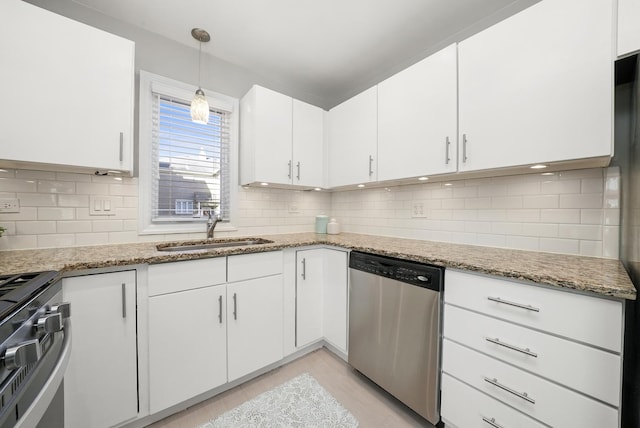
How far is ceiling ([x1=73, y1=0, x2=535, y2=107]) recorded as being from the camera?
62.1 inches

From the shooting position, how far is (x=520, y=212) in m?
1.50

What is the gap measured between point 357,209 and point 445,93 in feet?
4.48

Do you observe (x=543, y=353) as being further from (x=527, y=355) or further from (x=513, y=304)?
(x=513, y=304)

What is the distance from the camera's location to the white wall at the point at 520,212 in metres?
1.25

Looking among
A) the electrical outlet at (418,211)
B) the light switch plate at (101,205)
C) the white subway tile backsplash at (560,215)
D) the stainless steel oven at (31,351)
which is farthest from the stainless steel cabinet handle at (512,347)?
the light switch plate at (101,205)

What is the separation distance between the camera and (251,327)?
1659 mm

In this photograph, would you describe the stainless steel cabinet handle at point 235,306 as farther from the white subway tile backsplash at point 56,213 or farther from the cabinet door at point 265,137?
the white subway tile backsplash at point 56,213

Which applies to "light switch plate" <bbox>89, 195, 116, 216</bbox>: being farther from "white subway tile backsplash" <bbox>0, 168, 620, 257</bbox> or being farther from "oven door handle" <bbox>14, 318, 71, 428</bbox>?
"oven door handle" <bbox>14, 318, 71, 428</bbox>

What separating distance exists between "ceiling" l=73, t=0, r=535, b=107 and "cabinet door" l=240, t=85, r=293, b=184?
1.20 ft

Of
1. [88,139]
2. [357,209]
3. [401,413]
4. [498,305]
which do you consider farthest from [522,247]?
[88,139]

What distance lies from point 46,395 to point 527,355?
Result: 65.6 inches

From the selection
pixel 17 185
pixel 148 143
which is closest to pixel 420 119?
pixel 148 143

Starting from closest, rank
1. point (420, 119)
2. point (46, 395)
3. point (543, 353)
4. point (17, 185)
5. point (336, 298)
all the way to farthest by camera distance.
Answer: point (46, 395)
point (543, 353)
point (17, 185)
point (420, 119)
point (336, 298)

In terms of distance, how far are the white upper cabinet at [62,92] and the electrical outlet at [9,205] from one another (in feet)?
0.97
